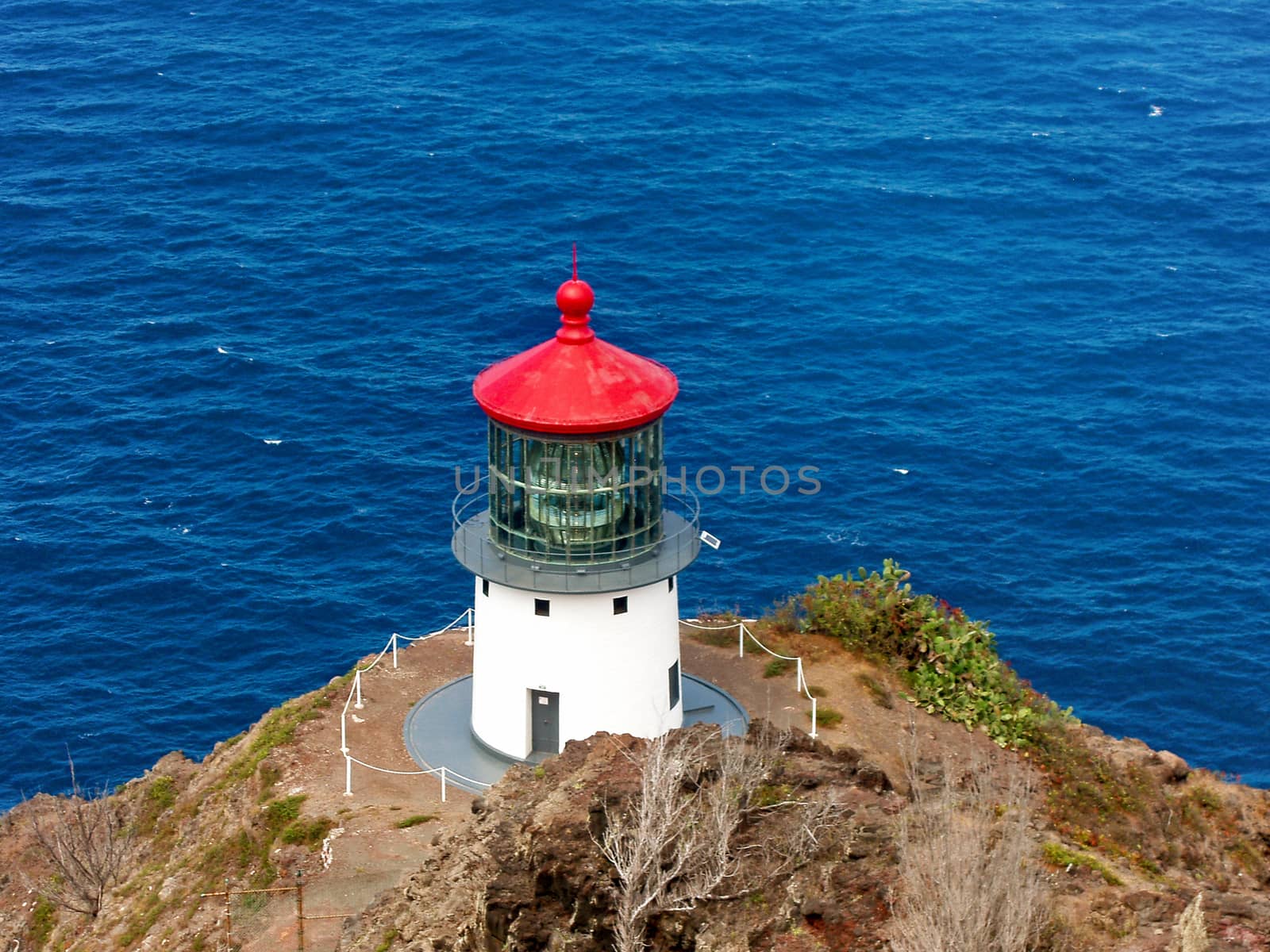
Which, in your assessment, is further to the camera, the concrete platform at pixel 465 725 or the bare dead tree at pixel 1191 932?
the concrete platform at pixel 465 725

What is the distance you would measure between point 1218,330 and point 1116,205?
1404 cm

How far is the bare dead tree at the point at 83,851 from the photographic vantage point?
3506cm

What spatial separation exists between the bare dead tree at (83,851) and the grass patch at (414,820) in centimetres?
731

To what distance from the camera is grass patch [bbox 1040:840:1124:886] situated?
26913mm

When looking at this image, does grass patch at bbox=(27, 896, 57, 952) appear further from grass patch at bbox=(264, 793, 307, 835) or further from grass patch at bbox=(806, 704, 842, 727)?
grass patch at bbox=(806, 704, 842, 727)

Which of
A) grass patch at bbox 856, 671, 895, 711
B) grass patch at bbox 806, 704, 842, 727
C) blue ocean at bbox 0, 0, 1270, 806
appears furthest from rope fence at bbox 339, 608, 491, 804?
blue ocean at bbox 0, 0, 1270, 806

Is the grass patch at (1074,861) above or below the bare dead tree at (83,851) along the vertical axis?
above

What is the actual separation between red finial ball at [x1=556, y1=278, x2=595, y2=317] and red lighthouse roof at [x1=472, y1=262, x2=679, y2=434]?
0.02 metres

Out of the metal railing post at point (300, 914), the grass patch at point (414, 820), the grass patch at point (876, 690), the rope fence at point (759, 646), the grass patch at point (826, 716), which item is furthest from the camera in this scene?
the rope fence at point (759, 646)

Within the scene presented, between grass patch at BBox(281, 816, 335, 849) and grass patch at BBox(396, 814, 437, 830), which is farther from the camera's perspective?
grass patch at BBox(396, 814, 437, 830)

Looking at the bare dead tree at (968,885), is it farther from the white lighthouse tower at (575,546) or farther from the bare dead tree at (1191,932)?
the white lighthouse tower at (575,546)

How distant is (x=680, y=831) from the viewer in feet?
84.8

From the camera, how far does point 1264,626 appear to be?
190 ft

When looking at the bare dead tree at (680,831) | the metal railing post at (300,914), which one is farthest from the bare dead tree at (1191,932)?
the metal railing post at (300,914)
